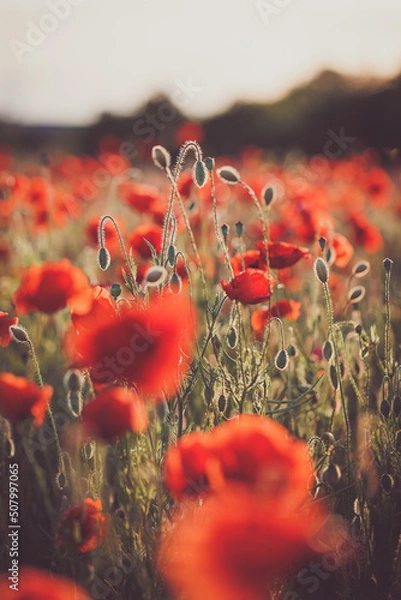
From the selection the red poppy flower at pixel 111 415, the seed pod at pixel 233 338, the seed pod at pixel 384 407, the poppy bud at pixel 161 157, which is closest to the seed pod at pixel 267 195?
the poppy bud at pixel 161 157

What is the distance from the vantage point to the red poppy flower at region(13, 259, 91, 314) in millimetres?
1520

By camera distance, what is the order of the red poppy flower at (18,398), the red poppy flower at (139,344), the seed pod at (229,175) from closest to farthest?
1. the red poppy flower at (139,344)
2. the red poppy flower at (18,398)
3. the seed pod at (229,175)

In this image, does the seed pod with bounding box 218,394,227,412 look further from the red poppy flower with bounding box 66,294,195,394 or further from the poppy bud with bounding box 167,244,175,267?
the red poppy flower with bounding box 66,294,195,394

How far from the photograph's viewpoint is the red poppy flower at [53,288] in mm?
1520

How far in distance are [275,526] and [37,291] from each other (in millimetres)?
1039

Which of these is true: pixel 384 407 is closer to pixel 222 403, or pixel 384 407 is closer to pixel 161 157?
pixel 222 403

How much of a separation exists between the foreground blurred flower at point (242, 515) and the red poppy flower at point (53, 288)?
73 cm

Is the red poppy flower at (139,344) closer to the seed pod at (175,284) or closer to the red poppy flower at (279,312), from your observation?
the seed pod at (175,284)

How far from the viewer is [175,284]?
4.99 feet

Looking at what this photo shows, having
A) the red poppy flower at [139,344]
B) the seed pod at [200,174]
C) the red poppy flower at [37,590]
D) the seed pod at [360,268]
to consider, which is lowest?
the red poppy flower at [37,590]

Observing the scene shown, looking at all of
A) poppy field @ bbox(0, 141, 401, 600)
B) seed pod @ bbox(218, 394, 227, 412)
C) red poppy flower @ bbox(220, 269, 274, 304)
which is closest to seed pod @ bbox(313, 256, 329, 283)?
poppy field @ bbox(0, 141, 401, 600)

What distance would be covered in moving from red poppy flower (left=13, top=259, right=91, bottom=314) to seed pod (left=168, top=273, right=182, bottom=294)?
20 centimetres

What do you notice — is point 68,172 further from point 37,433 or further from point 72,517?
point 72,517

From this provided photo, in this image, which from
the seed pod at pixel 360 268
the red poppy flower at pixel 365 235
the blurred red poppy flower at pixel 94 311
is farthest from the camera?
the red poppy flower at pixel 365 235
